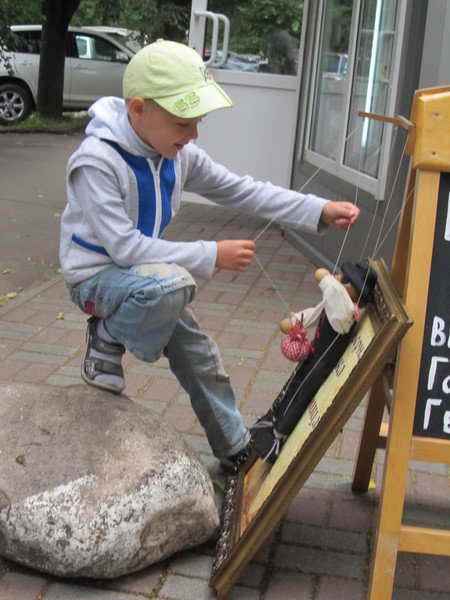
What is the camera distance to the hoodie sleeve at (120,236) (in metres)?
2.76

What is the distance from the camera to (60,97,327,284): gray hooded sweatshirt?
278 cm

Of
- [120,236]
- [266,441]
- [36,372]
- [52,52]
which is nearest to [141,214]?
[120,236]

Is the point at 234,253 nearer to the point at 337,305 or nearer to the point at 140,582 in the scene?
the point at 337,305

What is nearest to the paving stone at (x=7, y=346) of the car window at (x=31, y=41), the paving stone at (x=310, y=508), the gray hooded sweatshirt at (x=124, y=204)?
the gray hooded sweatshirt at (x=124, y=204)

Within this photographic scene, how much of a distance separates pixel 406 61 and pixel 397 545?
12.4ft

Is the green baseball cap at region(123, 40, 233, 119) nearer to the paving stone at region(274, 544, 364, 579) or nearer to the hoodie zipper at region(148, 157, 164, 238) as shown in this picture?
the hoodie zipper at region(148, 157, 164, 238)

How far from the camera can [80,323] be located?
17.6ft

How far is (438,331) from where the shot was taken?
2523mm

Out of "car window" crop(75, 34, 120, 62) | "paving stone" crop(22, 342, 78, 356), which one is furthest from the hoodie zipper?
"car window" crop(75, 34, 120, 62)

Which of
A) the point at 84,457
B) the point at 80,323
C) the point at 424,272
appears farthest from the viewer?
the point at 80,323

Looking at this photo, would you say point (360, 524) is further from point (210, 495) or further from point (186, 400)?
point (186, 400)

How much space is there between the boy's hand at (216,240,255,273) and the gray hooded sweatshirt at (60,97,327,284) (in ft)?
0.09

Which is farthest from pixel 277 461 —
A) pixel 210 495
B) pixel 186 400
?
pixel 186 400

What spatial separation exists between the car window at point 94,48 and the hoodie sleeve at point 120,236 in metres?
16.4
